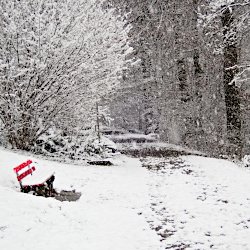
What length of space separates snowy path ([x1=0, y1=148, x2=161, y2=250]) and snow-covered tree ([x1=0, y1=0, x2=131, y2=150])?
2854 mm

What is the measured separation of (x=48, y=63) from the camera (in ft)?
36.2

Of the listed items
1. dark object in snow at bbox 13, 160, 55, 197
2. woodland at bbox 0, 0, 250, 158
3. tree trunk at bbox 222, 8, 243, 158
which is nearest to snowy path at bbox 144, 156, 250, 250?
dark object in snow at bbox 13, 160, 55, 197

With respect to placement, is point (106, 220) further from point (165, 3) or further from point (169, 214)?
point (165, 3)

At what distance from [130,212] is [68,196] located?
1411mm

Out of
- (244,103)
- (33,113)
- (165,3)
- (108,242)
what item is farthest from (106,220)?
(165,3)

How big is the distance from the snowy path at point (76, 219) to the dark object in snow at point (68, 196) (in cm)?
15

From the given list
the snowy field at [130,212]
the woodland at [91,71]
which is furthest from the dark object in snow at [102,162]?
the snowy field at [130,212]

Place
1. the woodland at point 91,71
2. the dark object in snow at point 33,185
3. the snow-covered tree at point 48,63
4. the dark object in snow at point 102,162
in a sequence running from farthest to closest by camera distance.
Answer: the dark object in snow at point 102,162
the woodland at point 91,71
the snow-covered tree at point 48,63
the dark object in snow at point 33,185

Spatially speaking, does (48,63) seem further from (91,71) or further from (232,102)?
(232,102)

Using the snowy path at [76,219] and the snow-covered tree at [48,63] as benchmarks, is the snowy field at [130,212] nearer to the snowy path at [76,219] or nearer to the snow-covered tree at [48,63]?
the snowy path at [76,219]

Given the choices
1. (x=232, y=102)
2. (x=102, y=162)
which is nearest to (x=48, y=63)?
(x=102, y=162)

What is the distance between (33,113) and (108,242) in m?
6.74

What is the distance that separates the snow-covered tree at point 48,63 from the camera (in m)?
10.6

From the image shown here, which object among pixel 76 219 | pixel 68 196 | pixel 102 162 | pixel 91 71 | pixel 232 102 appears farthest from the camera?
pixel 232 102
